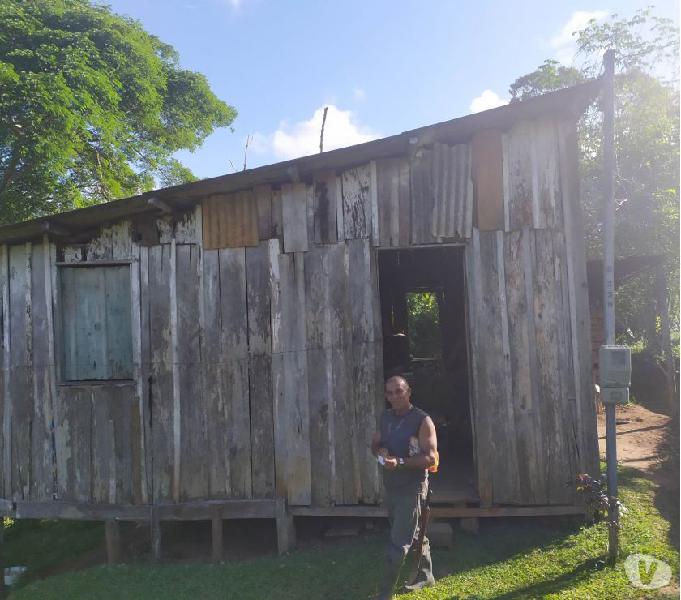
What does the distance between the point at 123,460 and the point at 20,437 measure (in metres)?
1.25

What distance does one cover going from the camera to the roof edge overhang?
5.39 meters

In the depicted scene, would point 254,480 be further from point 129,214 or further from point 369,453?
point 129,214

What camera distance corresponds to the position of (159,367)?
6.03 m

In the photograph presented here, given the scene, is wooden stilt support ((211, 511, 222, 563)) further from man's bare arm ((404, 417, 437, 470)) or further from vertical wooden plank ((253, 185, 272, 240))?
vertical wooden plank ((253, 185, 272, 240))

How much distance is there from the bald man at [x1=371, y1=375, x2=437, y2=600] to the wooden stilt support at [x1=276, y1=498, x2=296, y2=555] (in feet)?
5.55

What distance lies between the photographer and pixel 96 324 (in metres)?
6.23

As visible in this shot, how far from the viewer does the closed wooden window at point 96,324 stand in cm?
621

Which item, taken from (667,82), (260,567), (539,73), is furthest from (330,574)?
(539,73)

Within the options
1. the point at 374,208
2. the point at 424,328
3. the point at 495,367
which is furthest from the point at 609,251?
the point at 424,328

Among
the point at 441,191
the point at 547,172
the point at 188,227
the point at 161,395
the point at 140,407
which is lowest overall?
the point at 140,407

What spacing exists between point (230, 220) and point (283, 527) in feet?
10.9

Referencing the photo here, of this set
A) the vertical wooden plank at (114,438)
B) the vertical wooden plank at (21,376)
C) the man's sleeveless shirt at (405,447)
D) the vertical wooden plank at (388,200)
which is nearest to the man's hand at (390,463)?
the man's sleeveless shirt at (405,447)

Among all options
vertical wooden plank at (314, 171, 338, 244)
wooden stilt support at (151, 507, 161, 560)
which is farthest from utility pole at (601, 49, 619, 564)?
wooden stilt support at (151, 507, 161, 560)

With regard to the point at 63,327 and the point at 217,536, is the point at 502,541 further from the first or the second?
the point at 63,327
